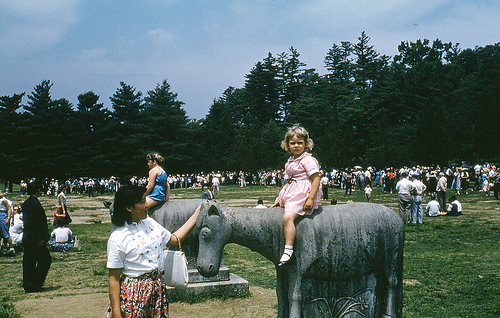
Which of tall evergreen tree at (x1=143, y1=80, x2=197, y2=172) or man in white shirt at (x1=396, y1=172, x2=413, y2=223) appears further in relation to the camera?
tall evergreen tree at (x1=143, y1=80, x2=197, y2=172)

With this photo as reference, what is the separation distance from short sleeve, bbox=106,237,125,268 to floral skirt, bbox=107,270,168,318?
17cm

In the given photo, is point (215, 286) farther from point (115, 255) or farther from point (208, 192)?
point (208, 192)

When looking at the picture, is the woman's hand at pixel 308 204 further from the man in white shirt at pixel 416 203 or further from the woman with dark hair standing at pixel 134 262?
the man in white shirt at pixel 416 203

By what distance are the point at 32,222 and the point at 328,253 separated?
6.59 m

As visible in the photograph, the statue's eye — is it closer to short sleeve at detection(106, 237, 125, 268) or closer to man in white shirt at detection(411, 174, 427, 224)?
short sleeve at detection(106, 237, 125, 268)

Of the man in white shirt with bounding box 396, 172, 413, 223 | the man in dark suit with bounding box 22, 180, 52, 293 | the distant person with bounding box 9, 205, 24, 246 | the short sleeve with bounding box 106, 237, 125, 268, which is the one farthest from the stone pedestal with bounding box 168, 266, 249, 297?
the man in white shirt with bounding box 396, 172, 413, 223

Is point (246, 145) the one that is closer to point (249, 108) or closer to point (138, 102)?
point (138, 102)

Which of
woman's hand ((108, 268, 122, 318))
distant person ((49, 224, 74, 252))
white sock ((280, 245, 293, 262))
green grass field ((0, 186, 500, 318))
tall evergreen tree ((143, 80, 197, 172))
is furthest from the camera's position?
tall evergreen tree ((143, 80, 197, 172))

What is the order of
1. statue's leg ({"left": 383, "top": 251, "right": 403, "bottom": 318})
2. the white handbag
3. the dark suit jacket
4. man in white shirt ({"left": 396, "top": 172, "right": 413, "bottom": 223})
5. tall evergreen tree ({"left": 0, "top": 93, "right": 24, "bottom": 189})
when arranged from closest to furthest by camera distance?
the white handbag
statue's leg ({"left": 383, "top": 251, "right": 403, "bottom": 318})
the dark suit jacket
man in white shirt ({"left": 396, "top": 172, "right": 413, "bottom": 223})
tall evergreen tree ({"left": 0, "top": 93, "right": 24, "bottom": 189})

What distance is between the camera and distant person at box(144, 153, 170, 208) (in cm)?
818

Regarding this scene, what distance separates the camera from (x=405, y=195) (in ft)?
58.0

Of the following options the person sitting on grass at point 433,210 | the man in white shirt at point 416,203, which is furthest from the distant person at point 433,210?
the man in white shirt at point 416,203

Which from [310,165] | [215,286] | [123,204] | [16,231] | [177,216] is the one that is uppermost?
[310,165]

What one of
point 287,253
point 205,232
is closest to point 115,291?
point 205,232
